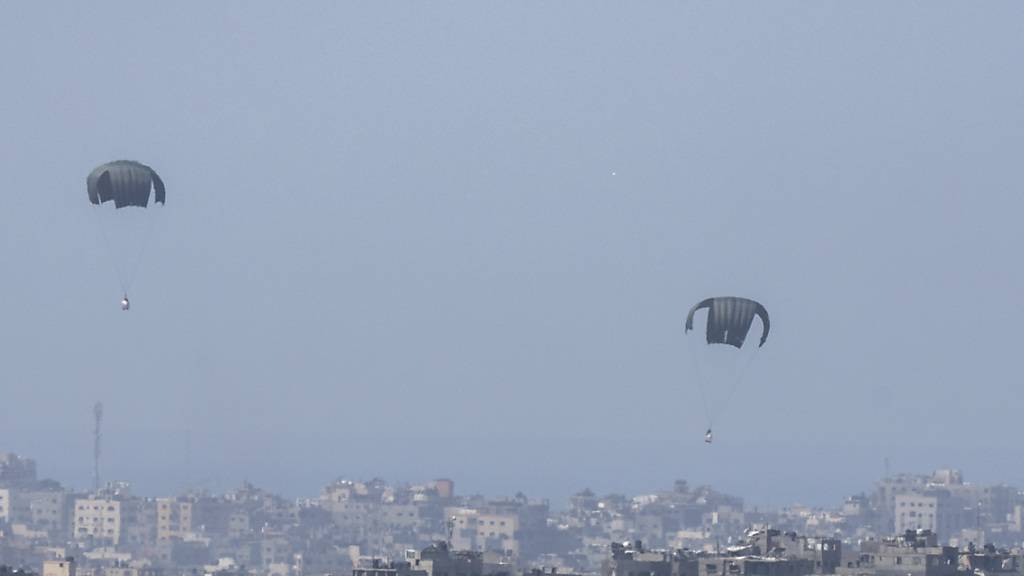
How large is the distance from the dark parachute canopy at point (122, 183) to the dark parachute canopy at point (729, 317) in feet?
57.8

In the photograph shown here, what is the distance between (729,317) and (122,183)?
1971 centimetres

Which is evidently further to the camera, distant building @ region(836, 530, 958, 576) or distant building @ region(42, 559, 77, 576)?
distant building @ region(42, 559, 77, 576)

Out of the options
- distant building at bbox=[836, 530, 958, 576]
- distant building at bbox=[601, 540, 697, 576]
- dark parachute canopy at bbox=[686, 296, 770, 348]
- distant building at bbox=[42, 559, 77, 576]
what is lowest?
distant building at bbox=[42, 559, 77, 576]

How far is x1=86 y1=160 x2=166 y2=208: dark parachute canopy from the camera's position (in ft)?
340

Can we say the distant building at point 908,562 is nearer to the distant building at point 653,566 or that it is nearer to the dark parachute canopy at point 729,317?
the distant building at point 653,566

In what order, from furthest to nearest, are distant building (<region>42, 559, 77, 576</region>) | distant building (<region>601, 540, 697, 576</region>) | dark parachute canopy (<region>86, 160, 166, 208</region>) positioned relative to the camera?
distant building (<region>42, 559, 77, 576</region>) < distant building (<region>601, 540, 697, 576</region>) < dark parachute canopy (<region>86, 160, 166, 208</region>)

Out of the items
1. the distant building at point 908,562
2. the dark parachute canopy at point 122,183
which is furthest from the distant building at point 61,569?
the dark parachute canopy at point 122,183

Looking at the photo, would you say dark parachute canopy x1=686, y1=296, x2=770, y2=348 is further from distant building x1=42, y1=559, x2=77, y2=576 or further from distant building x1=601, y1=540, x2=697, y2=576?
distant building x1=42, y1=559, x2=77, y2=576

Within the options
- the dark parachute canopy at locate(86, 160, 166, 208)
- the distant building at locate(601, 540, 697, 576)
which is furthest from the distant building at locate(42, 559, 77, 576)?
the dark parachute canopy at locate(86, 160, 166, 208)

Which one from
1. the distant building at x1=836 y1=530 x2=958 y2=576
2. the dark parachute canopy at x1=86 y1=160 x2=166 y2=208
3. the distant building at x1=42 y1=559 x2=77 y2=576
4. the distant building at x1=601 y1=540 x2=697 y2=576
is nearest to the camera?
the dark parachute canopy at x1=86 y1=160 x2=166 y2=208

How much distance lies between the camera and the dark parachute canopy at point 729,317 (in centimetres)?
10569

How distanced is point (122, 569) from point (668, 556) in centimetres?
6143

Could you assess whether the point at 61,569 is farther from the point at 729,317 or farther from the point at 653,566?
the point at 729,317

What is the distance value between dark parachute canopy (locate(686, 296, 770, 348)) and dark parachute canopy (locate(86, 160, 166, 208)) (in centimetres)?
1761
